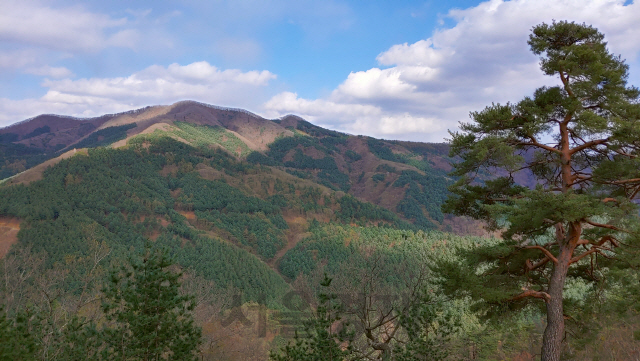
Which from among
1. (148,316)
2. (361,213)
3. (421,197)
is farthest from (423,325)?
(421,197)

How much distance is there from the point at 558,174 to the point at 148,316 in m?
12.9

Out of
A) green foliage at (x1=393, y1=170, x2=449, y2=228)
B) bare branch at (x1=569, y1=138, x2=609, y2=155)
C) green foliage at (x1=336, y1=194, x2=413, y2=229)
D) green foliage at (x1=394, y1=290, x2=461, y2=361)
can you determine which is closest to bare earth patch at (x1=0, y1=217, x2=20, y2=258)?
green foliage at (x1=394, y1=290, x2=461, y2=361)

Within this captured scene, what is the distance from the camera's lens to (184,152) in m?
154

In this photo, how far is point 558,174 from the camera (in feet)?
37.3

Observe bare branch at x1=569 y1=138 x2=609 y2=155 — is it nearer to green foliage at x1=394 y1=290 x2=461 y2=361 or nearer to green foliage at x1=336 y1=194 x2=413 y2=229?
green foliage at x1=394 y1=290 x2=461 y2=361

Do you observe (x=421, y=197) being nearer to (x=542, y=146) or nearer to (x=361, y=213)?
(x=361, y=213)

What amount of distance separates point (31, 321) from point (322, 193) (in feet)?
426

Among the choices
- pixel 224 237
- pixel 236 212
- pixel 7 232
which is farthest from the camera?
pixel 236 212

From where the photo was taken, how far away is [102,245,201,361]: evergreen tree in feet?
35.2

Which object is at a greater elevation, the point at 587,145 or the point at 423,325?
the point at 587,145

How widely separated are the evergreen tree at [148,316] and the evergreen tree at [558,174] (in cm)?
812

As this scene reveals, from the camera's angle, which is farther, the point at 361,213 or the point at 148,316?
the point at 361,213

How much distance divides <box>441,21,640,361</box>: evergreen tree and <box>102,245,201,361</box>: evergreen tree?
26.6 feet

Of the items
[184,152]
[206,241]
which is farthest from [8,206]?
[184,152]
